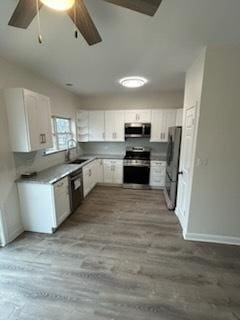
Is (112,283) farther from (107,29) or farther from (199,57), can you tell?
(199,57)

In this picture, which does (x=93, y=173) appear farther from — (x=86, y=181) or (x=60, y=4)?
(x=60, y=4)

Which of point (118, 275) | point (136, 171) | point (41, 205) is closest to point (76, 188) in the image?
point (41, 205)

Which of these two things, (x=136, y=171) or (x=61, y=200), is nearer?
(x=61, y=200)

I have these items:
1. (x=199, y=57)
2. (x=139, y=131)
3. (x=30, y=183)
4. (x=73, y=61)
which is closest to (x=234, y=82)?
(x=199, y=57)

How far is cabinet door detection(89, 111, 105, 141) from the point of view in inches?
205

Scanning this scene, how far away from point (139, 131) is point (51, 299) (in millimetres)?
4064

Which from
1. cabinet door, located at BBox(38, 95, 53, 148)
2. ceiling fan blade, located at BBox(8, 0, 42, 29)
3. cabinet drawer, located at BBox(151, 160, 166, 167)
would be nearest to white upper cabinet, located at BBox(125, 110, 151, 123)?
cabinet drawer, located at BBox(151, 160, 166, 167)

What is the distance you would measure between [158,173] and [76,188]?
2304mm

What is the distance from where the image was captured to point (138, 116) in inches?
195

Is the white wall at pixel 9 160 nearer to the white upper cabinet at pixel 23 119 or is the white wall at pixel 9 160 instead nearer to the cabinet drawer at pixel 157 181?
the white upper cabinet at pixel 23 119

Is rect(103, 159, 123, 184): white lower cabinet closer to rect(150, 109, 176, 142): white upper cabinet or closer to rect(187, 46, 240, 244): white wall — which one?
rect(150, 109, 176, 142): white upper cabinet

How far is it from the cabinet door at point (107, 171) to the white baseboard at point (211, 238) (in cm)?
280

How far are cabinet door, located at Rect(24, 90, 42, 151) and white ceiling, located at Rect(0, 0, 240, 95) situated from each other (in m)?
0.56

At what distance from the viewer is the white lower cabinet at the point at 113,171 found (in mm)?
5020
